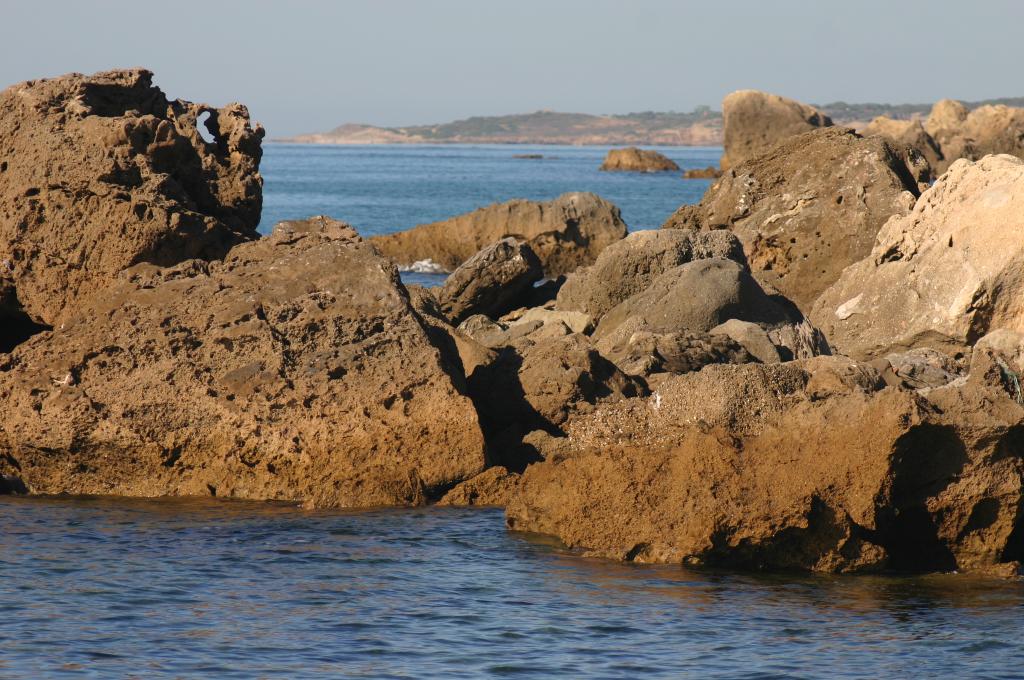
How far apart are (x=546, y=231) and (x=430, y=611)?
22588 millimetres

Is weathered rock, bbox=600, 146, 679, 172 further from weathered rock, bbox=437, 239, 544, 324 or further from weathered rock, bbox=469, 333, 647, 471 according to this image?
weathered rock, bbox=469, 333, 647, 471

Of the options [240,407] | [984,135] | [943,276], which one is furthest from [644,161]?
[240,407]

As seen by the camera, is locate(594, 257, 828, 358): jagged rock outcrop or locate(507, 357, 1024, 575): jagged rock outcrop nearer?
locate(507, 357, 1024, 575): jagged rock outcrop

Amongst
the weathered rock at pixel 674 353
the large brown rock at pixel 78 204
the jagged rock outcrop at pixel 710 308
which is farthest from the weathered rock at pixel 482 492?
the large brown rock at pixel 78 204

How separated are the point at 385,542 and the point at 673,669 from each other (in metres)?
3.42

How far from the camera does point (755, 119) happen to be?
74.3 metres

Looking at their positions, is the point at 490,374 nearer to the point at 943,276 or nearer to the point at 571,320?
the point at 571,320

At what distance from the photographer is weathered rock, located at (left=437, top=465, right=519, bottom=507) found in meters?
12.1

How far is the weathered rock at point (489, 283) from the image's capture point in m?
20.5

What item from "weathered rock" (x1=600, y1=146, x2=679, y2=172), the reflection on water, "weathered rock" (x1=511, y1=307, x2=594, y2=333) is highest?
"weathered rock" (x1=600, y1=146, x2=679, y2=172)

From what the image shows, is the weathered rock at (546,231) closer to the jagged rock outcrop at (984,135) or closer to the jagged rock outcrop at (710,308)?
the jagged rock outcrop at (710,308)

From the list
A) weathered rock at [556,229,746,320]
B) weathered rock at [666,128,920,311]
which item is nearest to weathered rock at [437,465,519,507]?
weathered rock at [556,229,746,320]

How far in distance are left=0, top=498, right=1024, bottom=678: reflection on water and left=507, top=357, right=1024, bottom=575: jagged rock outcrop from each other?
0.85 feet

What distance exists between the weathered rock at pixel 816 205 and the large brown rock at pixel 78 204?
10.1m
